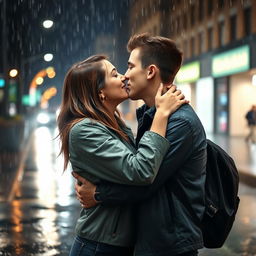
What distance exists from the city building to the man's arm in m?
26.3

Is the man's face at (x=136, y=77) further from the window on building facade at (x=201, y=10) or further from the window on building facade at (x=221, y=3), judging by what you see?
the window on building facade at (x=201, y=10)

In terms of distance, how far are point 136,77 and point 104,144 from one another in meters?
0.40

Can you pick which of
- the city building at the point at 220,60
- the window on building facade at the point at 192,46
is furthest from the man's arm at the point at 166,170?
the window on building facade at the point at 192,46

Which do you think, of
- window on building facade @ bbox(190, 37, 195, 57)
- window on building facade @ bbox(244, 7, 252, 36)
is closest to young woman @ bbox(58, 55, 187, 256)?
window on building facade @ bbox(244, 7, 252, 36)

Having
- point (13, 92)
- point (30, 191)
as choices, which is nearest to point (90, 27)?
point (13, 92)

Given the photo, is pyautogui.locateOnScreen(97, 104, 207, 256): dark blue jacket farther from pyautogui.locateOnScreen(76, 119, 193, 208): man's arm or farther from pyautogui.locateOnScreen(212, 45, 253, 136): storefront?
pyautogui.locateOnScreen(212, 45, 253, 136): storefront

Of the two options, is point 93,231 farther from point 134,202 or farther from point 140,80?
point 140,80

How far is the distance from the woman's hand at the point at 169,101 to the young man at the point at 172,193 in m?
0.03

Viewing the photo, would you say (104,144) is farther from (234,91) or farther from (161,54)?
(234,91)

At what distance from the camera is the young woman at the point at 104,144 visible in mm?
2561

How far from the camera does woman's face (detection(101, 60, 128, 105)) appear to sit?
2.86 metres

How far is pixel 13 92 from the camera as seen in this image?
42.0 m

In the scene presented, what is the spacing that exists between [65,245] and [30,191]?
198 inches

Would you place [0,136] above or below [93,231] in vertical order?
below
